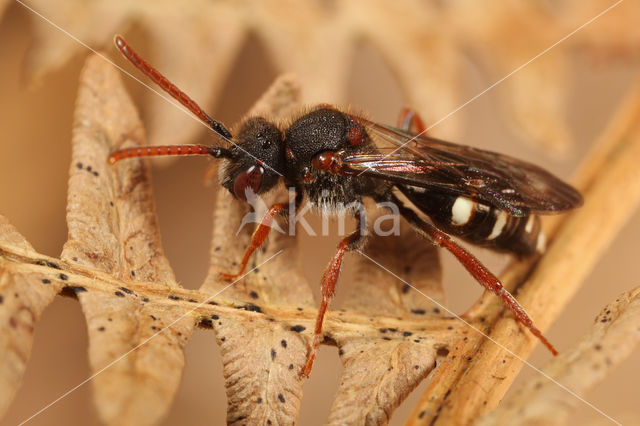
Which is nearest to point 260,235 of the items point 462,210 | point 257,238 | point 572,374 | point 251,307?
point 257,238

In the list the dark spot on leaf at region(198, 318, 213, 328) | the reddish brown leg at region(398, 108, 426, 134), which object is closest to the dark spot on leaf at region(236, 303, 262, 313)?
the dark spot on leaf at region(198, 318, 213, 328)

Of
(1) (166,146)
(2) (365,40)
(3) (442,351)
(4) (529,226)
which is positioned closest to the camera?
(3) (442,351)

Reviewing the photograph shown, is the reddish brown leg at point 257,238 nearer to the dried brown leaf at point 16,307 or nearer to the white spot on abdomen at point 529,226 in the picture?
the dried brown leaf at point 16,307

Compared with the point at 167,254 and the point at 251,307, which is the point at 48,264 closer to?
the point at 251,307

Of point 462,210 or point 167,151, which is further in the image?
point 462,210

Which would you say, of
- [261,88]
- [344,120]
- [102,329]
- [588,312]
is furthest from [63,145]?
[588,312]

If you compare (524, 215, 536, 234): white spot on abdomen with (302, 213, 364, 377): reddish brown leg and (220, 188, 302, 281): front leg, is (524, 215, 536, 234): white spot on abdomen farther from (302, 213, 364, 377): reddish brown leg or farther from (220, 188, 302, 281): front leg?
(220, 188, 302, 281): front leg
